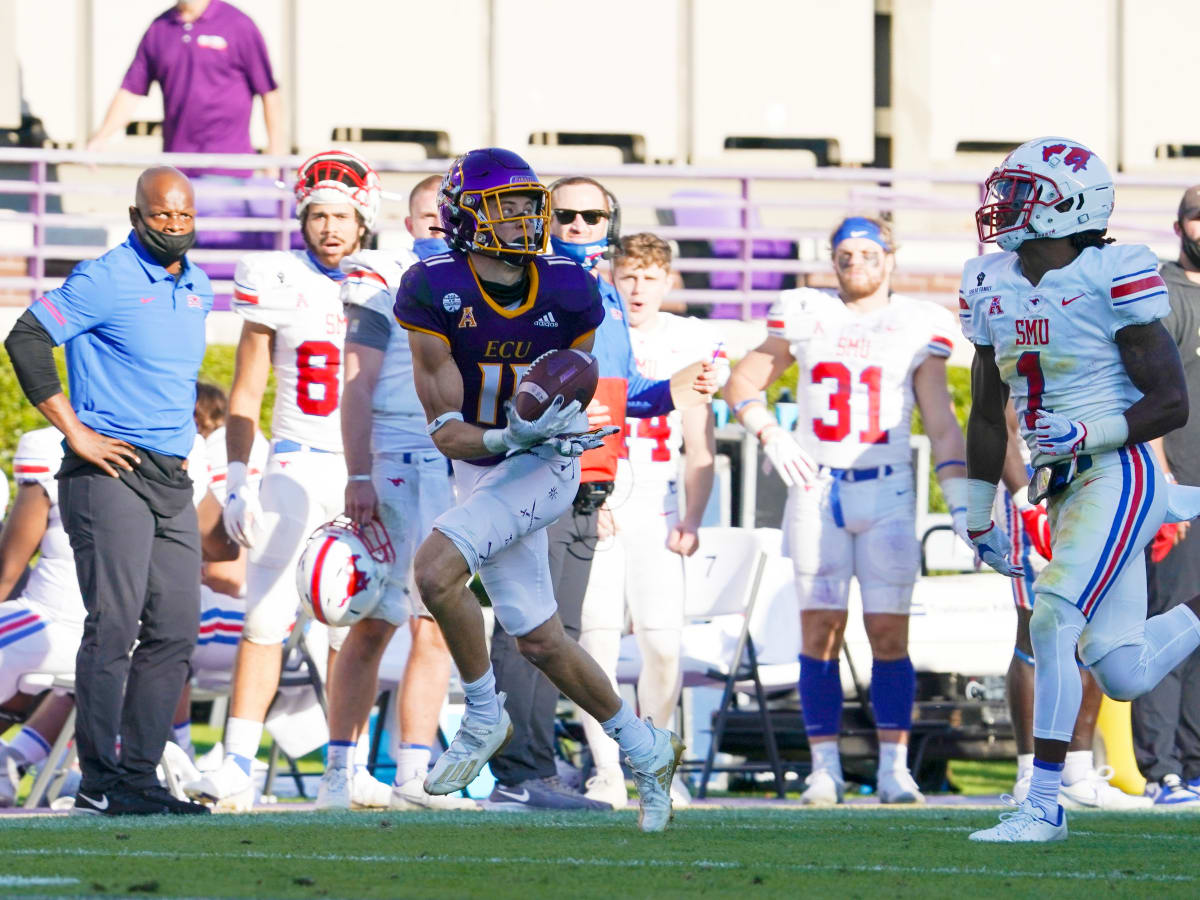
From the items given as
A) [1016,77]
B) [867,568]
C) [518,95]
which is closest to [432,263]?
[867,568]

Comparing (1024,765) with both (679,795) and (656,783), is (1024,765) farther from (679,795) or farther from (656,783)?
(656,783)

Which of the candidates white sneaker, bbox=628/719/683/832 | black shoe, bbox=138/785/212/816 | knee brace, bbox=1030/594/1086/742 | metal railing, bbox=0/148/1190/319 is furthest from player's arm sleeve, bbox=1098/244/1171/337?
metal railing, bbox=0/148/1190/319

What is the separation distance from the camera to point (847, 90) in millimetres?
16484

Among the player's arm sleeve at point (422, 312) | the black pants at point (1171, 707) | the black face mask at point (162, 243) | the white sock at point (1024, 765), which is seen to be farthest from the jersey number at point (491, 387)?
the black pants at point (1171, 707)

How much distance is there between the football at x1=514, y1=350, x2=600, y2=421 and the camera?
5441mm

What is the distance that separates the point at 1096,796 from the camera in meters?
7.62

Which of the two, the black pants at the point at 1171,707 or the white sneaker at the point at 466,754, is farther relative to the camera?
the black pants at the point at 1171,707

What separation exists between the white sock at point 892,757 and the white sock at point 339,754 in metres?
2.02

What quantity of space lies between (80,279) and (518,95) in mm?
9696

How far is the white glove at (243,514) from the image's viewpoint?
7.05 m

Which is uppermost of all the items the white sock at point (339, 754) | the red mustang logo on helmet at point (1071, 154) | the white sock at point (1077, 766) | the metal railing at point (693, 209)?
the metal railing at point (693, 209)

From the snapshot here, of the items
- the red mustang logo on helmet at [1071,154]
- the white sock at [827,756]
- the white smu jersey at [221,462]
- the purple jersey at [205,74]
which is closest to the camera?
the red mustang logo on helmet at [1071,154]

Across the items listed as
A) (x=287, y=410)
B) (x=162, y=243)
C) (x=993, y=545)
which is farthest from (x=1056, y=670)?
(x=162, y=243)

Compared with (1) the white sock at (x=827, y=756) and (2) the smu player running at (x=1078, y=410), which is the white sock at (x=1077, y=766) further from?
(2) the smu player running at (x=1078, y=410)
